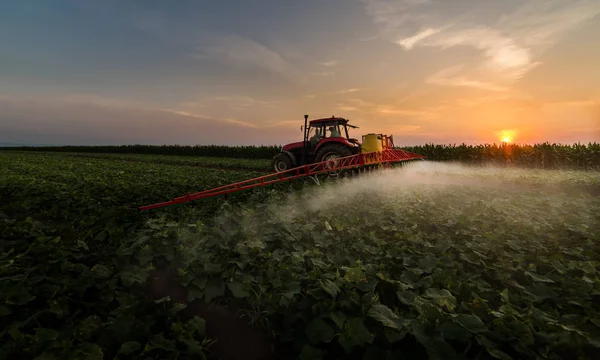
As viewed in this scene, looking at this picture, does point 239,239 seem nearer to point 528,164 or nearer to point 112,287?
point 112,287

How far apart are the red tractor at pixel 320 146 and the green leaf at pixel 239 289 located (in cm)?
892

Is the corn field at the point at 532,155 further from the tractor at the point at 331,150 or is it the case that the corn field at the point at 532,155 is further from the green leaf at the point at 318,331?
the green leaf at the point at 318,331

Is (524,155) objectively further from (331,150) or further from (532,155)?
(331,150)

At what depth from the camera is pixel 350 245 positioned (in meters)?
4.46

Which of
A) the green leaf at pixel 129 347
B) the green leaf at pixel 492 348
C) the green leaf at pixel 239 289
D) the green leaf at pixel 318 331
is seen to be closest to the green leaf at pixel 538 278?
the green leaf at pixel 492 348

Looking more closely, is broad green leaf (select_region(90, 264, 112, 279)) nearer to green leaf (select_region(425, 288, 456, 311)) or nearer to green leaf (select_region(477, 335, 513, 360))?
green leaf (select_region(425, 288, 456, 311))

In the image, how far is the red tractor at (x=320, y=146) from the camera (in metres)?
11.9

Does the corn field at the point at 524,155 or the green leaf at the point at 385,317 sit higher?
the corn field at the point at 524,155

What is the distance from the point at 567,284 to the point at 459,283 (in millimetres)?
1172

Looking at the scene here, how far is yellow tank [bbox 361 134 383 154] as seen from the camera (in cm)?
1190

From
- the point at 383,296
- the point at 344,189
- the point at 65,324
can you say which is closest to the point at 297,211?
the point at 344,189

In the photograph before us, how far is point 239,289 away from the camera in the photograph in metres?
3.04

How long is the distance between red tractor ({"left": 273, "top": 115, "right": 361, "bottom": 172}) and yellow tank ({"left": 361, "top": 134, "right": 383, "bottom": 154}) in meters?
0.34

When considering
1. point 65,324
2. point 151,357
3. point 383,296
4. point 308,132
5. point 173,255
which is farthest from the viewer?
point 308,132
